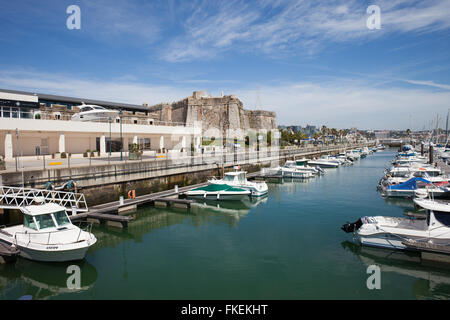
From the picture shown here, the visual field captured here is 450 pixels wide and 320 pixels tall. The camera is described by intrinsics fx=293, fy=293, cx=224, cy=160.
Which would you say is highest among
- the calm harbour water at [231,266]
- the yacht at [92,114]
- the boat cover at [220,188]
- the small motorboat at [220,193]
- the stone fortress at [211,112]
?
the stone fortress at [211,112]

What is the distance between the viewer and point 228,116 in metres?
62.8

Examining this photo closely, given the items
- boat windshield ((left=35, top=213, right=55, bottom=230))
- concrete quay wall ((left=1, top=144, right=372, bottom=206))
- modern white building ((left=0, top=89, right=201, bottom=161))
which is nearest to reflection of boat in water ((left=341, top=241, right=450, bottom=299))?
boat windshield ((left=35, top=213, right=55, bottom=230))

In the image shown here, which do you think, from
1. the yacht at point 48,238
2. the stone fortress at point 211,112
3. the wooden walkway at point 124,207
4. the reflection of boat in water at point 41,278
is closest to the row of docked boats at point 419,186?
the wooden walkway at point 124,207

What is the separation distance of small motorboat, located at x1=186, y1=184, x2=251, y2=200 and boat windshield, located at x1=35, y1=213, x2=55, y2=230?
14.0 meters

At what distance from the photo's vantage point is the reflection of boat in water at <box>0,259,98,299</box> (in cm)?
1098

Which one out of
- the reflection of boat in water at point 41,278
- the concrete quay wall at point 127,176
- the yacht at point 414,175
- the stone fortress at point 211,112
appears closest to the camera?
the reflection of boat in water at point 41,278

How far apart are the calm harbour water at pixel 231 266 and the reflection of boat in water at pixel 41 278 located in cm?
4

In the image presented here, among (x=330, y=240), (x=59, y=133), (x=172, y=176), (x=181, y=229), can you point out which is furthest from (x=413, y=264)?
(x=59, y=133)

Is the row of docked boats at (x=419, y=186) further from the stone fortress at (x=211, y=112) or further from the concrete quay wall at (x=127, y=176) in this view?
the stone fortress at (x=211, y=112)

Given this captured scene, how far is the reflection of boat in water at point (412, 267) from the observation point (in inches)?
438

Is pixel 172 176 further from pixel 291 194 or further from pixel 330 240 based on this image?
pixel 330 240

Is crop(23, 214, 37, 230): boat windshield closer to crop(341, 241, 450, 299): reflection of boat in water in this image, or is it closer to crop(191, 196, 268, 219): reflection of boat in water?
crop(191, 196, 268, 219): reflection of boat in water

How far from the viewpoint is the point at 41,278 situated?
11.8 metres

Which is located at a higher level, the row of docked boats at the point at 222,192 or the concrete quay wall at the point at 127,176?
the concrete quay wall at the point at 127,176
